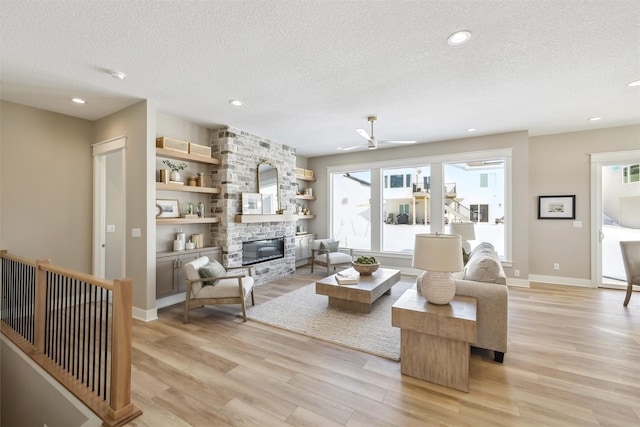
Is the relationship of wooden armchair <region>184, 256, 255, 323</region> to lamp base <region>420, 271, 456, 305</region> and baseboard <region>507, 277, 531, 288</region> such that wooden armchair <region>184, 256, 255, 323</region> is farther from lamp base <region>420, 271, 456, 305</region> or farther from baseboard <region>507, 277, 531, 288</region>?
baseboard <region>507, 277, 531, 288</region>

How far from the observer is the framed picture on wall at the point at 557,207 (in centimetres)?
512

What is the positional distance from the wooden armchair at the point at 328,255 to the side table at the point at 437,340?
3337mm

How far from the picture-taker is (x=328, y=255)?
18.7 ft

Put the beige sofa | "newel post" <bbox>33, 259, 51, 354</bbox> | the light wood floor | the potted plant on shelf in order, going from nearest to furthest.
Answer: the light wood floor, the beige sofa, "newel post" <bbox>33, 259, 51, 354</bbox>, the potted plant on shelf

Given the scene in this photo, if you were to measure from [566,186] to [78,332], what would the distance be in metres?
7.27

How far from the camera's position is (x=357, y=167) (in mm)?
6844

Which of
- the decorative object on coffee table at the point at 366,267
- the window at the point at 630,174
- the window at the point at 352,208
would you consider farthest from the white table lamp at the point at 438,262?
the window at the point at 630,174

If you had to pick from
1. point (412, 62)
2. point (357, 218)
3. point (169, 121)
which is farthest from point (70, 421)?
point (357, 218)

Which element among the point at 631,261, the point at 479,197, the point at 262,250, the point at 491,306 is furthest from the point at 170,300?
the point at 631,261

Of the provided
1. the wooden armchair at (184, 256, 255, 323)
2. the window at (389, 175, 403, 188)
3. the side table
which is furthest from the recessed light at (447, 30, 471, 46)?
the window at (389, 175, 403, 188)

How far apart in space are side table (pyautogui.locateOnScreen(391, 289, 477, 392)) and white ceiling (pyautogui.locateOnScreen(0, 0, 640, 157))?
2.29 meters

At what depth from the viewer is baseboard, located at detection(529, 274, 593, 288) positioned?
16.5 ft

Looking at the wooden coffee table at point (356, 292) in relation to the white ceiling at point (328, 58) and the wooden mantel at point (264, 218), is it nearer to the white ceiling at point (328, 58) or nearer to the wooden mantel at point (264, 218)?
the wooden mantel at point (264, 218)

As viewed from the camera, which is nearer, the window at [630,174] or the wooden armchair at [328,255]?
the window at [630,174]
